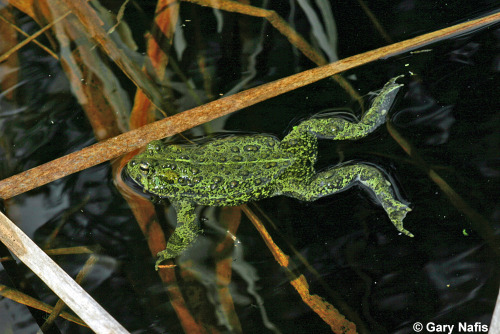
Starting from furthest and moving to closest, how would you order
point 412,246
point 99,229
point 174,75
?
point 174,75
point 99,229
point 412,246

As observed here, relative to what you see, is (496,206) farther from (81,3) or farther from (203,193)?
(81,3)

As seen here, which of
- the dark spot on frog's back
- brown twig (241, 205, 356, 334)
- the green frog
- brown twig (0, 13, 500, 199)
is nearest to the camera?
brown twig (241, 205, 356, 334)

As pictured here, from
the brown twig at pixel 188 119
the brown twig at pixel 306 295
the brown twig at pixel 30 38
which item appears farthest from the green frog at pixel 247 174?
the brown twig at pixel 30 38

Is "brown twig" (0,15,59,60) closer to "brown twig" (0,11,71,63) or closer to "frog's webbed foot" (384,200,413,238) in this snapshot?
"brown twig" (0,11,71,63)

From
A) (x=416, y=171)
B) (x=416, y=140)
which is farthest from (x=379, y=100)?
(x=416, y=171)

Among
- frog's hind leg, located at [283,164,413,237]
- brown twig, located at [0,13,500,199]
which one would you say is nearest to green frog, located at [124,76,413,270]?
frog's hind leg, located at [283,164,413,237]

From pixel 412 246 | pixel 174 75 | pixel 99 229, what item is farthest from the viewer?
pixel 174 75

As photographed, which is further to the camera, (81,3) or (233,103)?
(81,3)

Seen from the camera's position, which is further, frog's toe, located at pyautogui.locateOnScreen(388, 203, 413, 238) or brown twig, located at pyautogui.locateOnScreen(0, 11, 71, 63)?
brown twig, located at pyautogui.locateOnScreen(0, 11, 71, 63)

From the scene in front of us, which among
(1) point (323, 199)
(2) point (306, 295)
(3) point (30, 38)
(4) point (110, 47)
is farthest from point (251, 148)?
(3) point (30, 38)
